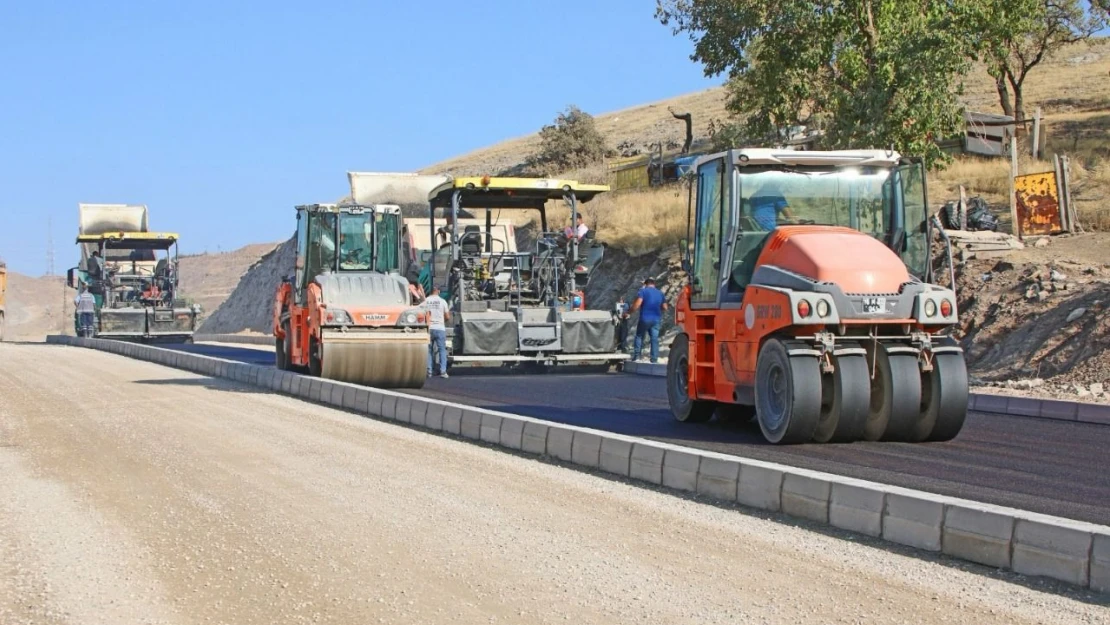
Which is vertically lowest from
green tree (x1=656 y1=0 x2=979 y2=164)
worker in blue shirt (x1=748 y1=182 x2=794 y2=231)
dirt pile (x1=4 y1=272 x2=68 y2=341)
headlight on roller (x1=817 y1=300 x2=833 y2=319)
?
dirt pile (x1=4 y1=272 x2=68 y2=341)

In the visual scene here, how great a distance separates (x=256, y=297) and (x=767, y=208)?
2179 inches

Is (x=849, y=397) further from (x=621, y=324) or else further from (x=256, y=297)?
(x=256, y=297)

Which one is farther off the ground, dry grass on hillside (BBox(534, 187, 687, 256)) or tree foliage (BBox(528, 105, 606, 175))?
tree foliage (BBox(528, 105, 606, 175))

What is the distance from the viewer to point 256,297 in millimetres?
65000

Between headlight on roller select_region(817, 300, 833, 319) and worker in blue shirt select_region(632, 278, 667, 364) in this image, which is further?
worker in blue shirt select_region(632, 278, 667, 364)

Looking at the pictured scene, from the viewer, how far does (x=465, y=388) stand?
734 inches

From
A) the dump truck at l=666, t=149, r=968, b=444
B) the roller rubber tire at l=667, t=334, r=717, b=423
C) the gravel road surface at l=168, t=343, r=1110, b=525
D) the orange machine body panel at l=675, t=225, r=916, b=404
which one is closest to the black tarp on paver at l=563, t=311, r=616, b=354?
the gravel road surface at l=168, t=343, r=1110, b=525

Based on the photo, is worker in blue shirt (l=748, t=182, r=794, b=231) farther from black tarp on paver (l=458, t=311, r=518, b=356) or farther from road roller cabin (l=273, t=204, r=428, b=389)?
black tarp on paver (l=458, t=311, r=518, b=356)

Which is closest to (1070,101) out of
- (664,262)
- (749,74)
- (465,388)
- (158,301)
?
(664,262)

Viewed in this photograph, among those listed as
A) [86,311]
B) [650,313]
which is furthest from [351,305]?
[86,311]

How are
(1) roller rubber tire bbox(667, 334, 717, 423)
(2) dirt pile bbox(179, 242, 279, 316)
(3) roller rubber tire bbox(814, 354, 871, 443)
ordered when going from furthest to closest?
(2) dirt pile bbox(179, 242, 279, 316), (1) roller rubber tire bbox(667, 334, 717, 423), (3) roller rubber tire bbox(814, 354, 871, 443)

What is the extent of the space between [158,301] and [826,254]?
110 feet

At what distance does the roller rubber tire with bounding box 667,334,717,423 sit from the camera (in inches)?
517

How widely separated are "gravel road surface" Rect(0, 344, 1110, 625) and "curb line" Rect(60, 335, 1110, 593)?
0.47ft
